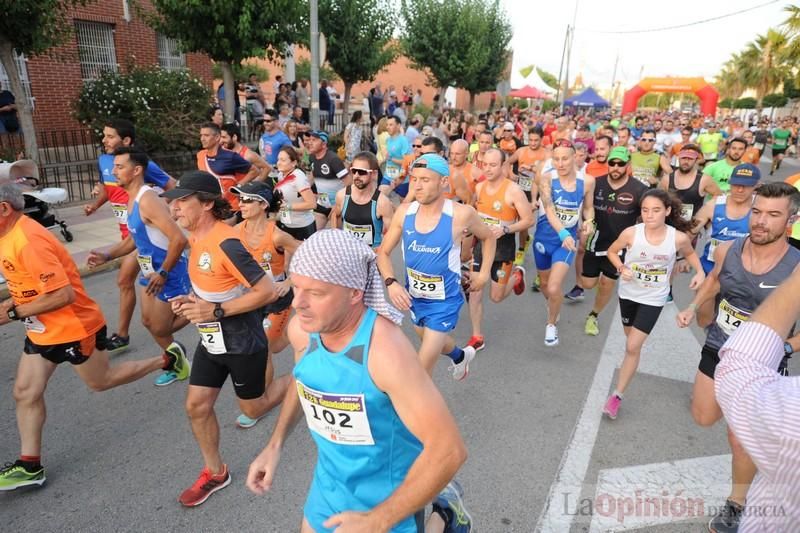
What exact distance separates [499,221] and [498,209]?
131 millimetres

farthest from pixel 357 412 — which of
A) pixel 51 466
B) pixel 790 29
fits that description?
pixel 790 29

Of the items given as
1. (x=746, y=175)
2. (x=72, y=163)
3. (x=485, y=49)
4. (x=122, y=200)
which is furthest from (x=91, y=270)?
(x=485, y=49)

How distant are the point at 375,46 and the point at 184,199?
18126mm

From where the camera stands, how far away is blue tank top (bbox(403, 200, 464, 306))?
4.24 metres

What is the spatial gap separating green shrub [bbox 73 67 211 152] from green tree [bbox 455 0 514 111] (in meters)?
15.7

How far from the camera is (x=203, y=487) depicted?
10.4 feet

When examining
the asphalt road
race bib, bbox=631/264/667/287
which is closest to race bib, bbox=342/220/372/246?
the asphalt road

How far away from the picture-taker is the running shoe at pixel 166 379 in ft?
14.9

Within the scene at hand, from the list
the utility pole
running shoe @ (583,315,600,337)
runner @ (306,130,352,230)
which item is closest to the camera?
running shoe @ (583,315,600,337)

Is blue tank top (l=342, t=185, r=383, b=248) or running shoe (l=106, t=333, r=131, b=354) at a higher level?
blue tank top (l=342, t=185, r=383, b=248)

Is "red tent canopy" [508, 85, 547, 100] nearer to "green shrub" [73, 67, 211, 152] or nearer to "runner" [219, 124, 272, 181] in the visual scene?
"green shrub" [73, 67, 211, 152]

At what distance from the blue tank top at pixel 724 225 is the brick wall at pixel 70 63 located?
46.5 feet

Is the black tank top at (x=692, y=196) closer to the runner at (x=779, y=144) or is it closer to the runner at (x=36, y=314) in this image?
the runner at (x=36, y=314)

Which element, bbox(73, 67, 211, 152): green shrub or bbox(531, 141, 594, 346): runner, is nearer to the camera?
bbox(531, 141, 594, 346): runner
